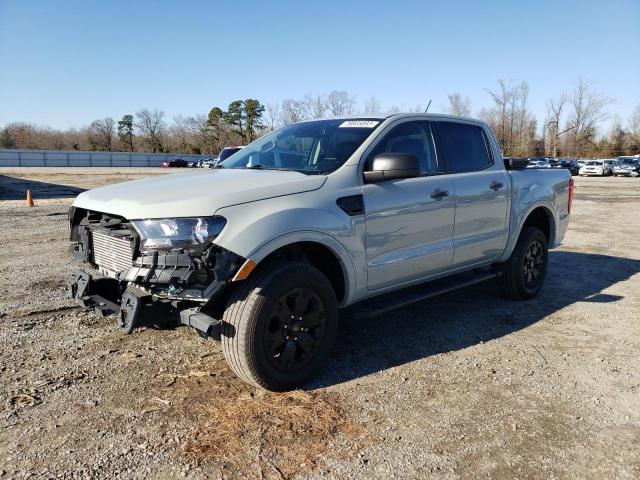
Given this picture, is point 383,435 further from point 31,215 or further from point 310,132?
point 31,215

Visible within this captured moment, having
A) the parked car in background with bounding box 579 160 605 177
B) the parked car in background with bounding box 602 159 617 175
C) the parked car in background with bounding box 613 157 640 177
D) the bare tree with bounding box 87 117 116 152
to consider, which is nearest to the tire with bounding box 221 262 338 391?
the parked car in background with bounding box 579 160 605 177

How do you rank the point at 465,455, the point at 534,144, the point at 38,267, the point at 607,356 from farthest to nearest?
the point at 534,144 < the point at 38,267 < the point at 607,356 < the point at 465,455

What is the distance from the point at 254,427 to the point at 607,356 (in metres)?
3.02

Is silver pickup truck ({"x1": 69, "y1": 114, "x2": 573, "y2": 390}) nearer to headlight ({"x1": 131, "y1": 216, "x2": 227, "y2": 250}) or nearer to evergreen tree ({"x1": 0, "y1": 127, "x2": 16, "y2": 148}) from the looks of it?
headlight ({"x1": 131, "y1": 216, "x2": 227, "y2": 250})

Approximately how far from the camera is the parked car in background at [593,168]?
44219 mm

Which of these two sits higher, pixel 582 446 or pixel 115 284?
pixel 115 284

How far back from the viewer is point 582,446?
2.88 m

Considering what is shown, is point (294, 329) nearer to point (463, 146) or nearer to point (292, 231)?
point (292, 231)

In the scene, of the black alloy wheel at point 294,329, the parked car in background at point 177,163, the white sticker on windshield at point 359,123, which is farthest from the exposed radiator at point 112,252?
the parked car in background at point 177,163

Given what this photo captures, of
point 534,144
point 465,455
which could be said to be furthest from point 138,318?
point 534,144

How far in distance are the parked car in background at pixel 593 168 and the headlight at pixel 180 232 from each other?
4820 centimetres

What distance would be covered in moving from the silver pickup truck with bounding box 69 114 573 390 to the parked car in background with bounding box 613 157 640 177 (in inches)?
1790

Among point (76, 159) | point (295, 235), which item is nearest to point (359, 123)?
point (295, 235)

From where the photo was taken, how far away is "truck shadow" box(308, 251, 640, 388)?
13.3 ft
